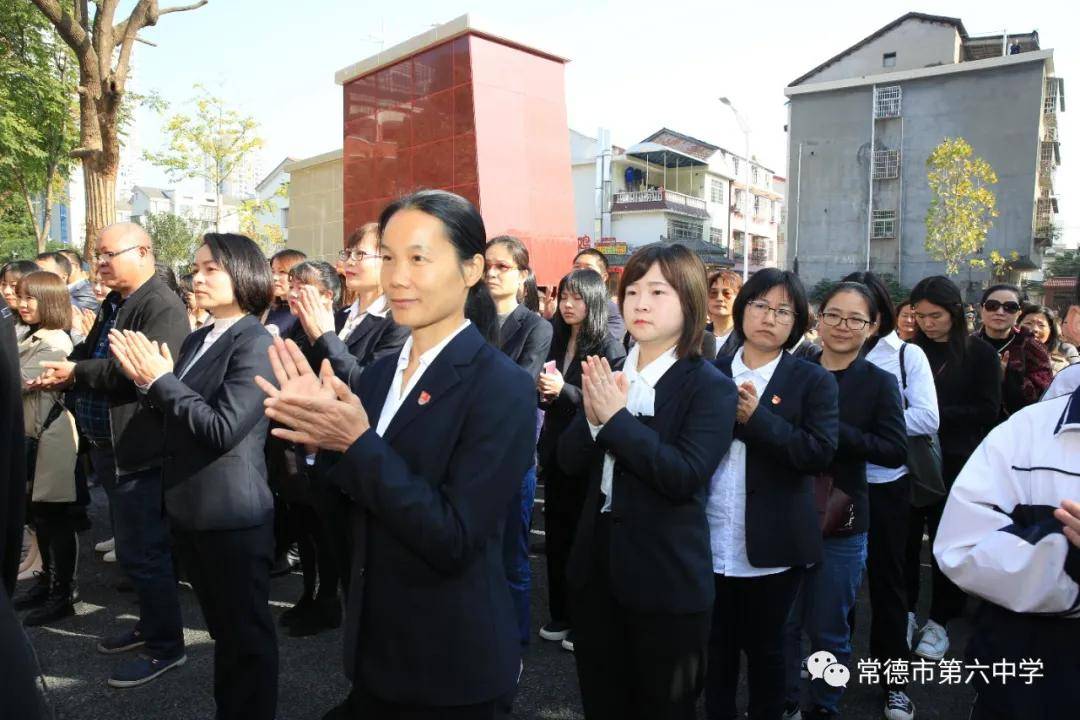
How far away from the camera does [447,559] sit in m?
1.56

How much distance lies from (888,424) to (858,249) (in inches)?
1387

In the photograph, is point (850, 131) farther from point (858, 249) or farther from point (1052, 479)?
point (1052, 479)

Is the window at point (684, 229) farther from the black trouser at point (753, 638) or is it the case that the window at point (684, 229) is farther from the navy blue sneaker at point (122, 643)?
the black trouser at point (753, 638)

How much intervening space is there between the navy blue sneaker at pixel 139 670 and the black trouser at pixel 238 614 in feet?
3.19

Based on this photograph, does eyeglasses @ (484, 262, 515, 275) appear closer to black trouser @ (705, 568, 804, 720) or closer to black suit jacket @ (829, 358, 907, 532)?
black suit jacket @ (829, 358, 907, 532)

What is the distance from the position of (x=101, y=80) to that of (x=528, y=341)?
24.5ft

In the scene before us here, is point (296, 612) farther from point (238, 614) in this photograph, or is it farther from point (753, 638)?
point (753, 638)

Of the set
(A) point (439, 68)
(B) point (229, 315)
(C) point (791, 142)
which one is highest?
(C) point (791, 142)

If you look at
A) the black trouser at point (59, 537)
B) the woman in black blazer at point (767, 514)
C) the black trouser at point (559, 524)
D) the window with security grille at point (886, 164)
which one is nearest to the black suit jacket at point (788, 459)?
the woman in black blazer at point (767, 514)

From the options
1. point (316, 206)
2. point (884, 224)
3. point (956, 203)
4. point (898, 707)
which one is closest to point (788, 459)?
point (898, 707)

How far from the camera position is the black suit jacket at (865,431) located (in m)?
3.03

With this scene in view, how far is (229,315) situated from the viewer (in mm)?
3020

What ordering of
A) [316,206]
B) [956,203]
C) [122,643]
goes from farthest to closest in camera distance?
1. [956,203]
2. [316,206]
3. [122,643]

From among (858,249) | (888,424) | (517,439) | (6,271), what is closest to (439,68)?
(6,271)
